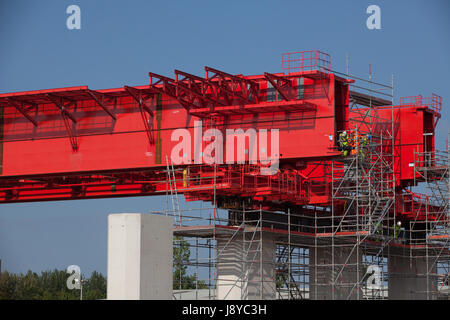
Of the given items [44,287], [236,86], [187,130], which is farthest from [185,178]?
[44,287]

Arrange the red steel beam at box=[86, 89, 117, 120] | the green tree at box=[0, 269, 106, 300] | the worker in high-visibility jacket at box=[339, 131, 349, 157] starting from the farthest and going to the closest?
the green tree at box=[0, 269, 106, 300] → the red steel beam at box=[86, 89, 117, 120] → the worker in high-visibility jacket at box=[339, 131, 349, 157]

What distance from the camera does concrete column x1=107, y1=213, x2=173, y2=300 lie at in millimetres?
30469

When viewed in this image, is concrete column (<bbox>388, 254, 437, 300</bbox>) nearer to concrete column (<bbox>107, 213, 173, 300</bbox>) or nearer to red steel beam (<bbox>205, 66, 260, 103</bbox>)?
red steel beam (<bbox>205, 66, 260, 103</bbox>)

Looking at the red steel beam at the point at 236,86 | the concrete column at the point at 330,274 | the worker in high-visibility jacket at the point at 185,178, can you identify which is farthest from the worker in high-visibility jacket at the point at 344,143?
the worker in high-visibility jacket at the point at 185,178

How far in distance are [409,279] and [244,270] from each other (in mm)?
17645

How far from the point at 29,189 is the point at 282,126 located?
17625 millimetres

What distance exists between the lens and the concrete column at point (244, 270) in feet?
139

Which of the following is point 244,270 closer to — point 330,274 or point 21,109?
point 330,274

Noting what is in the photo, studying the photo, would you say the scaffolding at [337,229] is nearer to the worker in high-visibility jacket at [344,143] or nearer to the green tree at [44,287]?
the worker in high-visibility jacket at [344,143]

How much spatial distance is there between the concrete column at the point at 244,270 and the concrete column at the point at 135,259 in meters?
11.0

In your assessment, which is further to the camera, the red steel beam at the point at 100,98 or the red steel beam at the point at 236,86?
the red steel beam at the point at 100,98

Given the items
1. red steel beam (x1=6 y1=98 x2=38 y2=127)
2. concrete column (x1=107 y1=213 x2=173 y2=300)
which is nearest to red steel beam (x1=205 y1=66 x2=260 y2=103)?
red steel beam (x1=6 y1=98 x2=38 y2=127)

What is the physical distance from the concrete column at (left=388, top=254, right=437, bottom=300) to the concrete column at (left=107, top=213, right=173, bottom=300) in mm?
A: 27362
